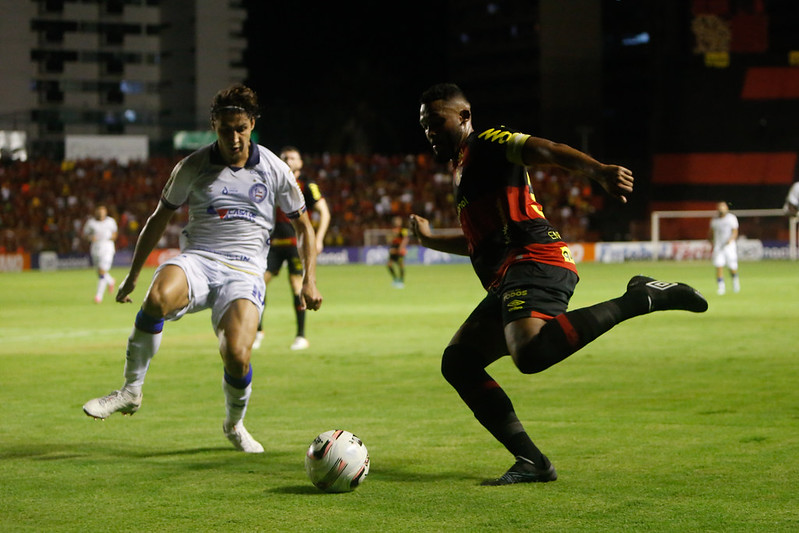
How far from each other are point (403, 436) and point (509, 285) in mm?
2285

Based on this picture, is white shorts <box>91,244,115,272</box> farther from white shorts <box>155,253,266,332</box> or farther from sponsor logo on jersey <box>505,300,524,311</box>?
sponsor logo on jersey <box>505,300,524,311</box>

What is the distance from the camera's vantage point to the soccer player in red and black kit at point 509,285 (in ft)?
18.1

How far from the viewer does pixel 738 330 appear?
15.9 meters

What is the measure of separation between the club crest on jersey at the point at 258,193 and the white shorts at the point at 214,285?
0.48 m

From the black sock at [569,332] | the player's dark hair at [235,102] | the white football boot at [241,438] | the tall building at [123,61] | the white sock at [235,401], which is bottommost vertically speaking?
the white football boot at [241,438]

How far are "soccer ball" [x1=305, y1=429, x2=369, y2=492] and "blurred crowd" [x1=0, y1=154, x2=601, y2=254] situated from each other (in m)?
36.1

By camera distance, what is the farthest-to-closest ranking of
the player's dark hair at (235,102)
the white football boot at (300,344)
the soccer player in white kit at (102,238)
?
the soccer player in white kit at (102,238) < the white football boot at (300,344) < the player's dark hair at (235,102)

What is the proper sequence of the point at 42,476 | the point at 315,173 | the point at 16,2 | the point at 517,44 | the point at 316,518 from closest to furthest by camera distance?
the point at 316,518, the point at 42,476, the point at 315,173, the point at 16,2, the point at 517,44

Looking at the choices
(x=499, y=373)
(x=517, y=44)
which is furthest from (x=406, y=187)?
(x=517, y=44)

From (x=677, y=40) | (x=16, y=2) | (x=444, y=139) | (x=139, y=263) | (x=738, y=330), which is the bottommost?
(x=738, y=330)

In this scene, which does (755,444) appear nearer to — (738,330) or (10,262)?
(738,330)

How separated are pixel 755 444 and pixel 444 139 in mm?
3109

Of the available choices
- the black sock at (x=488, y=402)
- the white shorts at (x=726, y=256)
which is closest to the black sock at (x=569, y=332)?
the black sock at (x=488, y=402)

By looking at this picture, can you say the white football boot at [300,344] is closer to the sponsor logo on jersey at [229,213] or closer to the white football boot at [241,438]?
the white football boot at [241,438]
